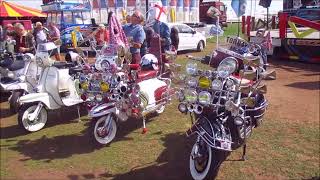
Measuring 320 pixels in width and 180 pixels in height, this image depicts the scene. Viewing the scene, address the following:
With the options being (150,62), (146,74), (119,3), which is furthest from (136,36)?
(119,3)

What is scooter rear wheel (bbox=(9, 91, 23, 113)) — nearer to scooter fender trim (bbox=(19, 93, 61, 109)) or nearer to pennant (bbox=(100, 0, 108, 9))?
scooter fender trim (bbox=(19, 93, 61, 109))

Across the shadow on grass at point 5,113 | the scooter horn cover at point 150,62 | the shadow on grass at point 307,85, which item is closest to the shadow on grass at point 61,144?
the scooter horn cover at point 150,62

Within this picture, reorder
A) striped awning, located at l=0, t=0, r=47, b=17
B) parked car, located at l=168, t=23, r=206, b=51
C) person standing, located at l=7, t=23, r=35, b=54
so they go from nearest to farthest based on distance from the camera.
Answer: person standing, located at l=7, t=23, r=35, b=54 → parked car, located at l=168, t=23, r=206, b=51 → striped awning, located at l=0, t=0, r=47, b=17

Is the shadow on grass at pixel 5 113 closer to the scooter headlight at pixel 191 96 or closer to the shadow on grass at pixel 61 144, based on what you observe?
the shadow on grass at pixel 61 144

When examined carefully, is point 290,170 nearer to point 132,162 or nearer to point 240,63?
point 240,63

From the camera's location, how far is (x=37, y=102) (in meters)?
6.27

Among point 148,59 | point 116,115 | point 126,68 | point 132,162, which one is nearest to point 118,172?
point 132,162

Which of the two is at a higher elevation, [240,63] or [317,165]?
[240,63]

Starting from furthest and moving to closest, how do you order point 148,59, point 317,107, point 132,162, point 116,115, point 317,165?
point 317,107 → point 148,59 → point 116,115 → point 132,162 → point 317,165

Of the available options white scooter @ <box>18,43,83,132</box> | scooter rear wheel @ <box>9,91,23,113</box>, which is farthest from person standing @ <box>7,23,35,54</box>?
white scooter @ <box>18,43,83,132</box>

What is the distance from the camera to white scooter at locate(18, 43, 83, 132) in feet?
20.3

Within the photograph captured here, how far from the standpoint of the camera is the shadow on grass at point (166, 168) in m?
4.46

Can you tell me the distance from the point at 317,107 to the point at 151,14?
4945 millimetres

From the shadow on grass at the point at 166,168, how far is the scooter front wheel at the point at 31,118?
1.99 meters
